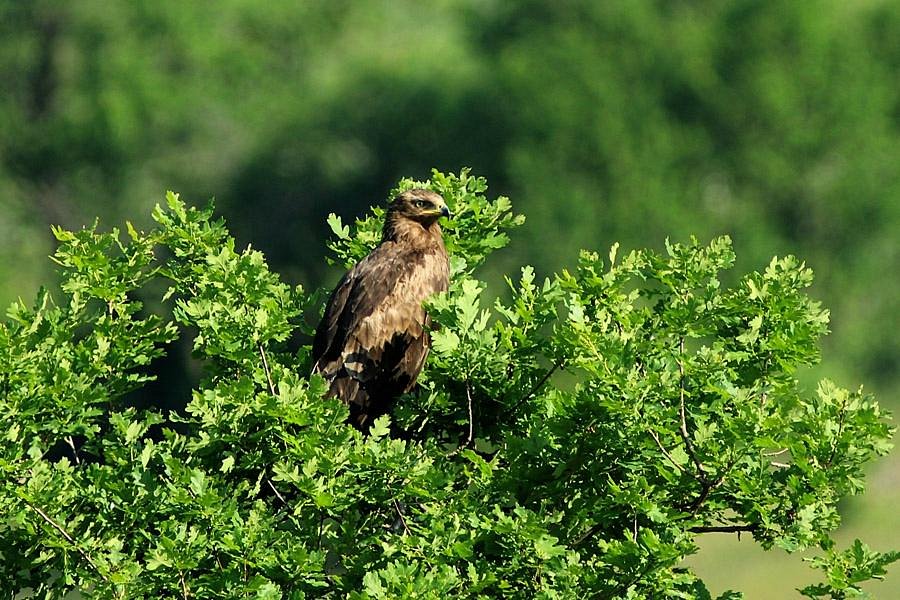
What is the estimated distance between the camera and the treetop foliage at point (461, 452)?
6.63 m

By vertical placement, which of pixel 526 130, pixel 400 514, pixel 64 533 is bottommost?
pixel 64 533

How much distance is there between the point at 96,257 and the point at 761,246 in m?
30.4

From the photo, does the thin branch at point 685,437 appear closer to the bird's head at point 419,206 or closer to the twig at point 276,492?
the twig at point 276,492

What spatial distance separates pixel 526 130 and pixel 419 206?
30.0m

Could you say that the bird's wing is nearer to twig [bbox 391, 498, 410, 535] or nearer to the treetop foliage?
the treetop foliage

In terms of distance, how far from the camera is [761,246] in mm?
36844

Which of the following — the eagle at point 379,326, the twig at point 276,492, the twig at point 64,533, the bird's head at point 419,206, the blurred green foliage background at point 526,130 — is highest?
the blurred green foliage background at point 526,130

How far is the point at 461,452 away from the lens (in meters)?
7.49

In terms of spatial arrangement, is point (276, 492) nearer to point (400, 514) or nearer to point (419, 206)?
point (400, 514)

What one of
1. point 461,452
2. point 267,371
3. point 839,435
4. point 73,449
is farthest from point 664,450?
point 73,449

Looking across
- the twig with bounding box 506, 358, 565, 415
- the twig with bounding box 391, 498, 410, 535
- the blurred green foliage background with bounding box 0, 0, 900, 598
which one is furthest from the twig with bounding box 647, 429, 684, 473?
the blurred green foliage background with bounding box 0, 0, 900, 598

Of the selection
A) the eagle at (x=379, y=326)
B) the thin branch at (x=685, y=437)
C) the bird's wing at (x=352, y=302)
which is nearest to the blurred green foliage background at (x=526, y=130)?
the eagle at (x=379, y=326)

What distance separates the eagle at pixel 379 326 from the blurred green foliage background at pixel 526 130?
2313cm

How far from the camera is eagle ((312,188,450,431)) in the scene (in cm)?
943
